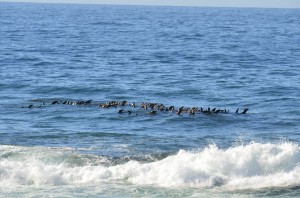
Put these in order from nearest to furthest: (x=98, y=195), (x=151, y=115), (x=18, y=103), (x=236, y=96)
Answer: (x=98, y=195) < (x=151, y=115) < (x=18, y=103) < (x=236, y=96)

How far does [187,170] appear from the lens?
23234mm

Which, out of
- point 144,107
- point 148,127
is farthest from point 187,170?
point 144,107

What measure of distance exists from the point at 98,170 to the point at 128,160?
1.82 meters

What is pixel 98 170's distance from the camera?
23.6 meters

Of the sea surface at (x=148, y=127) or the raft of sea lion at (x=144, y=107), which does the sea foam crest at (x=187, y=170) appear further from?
the raft of sea lion at (x=144, y=107)

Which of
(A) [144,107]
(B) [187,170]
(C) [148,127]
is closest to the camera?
(B) [187,170]

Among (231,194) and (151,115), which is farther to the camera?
(151,115)

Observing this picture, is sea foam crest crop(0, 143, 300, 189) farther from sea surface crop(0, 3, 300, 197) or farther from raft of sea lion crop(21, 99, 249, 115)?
raft of sea lion crop(21, 99, 249, 115)

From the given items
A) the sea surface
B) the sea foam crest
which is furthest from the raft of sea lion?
the sea foam crest

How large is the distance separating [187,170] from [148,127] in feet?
26.8

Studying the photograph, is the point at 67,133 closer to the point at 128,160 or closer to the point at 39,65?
the point at 128,160

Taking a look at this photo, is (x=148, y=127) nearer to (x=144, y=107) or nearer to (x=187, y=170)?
(x=144, y=107)

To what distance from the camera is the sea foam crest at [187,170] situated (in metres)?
22.8

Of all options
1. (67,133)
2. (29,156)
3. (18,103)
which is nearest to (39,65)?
(18,103)
